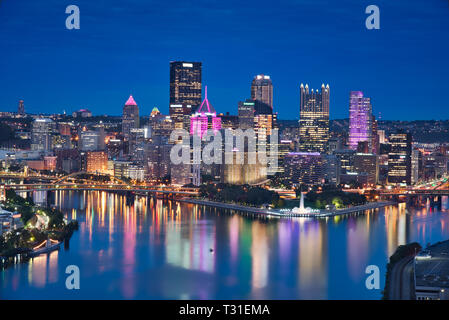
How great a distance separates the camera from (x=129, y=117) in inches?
1092

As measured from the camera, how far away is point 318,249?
914 centimetres

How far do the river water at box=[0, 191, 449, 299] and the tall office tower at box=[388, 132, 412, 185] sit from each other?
6.08 m

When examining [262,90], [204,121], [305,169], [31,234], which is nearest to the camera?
[31,234]

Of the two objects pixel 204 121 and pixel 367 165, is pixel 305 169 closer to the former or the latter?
pixel 367 165

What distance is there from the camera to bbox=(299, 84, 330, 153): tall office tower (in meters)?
25.4

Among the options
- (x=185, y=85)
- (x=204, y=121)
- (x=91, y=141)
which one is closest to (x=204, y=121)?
(x=204, y=121)

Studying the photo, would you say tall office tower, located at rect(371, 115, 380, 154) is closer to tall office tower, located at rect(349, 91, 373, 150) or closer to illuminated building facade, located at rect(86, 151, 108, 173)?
tall office tower, located at rect(349, 91, 373, 150)

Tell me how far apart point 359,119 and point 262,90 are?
3.80m

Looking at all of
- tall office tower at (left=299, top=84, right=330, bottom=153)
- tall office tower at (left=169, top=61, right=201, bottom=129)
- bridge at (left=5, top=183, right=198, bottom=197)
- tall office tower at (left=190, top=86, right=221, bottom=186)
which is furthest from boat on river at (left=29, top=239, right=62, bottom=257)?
tall office tower at (left=169, top=61, right=201, bottom=129)

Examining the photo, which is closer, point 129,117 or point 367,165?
point 367,165

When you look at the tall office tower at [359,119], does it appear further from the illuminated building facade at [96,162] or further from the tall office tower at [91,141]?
the tall office tower at [91,141]

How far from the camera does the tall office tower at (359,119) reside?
26231mm
